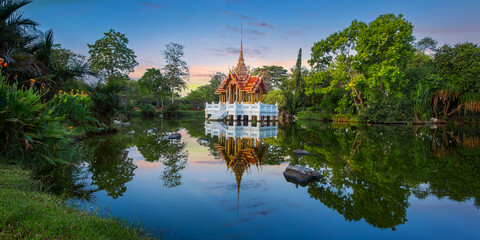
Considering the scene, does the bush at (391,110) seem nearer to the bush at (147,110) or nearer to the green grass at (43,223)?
the green grass at (43,223)

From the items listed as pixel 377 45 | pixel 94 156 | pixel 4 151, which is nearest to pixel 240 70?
pixel 377 45

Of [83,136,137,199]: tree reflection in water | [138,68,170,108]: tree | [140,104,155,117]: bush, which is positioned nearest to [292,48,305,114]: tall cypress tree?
[138,68,170,108]: tree

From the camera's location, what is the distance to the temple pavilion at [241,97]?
25922mm

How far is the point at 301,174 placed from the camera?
5840mm

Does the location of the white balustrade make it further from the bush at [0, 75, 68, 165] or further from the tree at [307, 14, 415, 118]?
the bush at [0, 75, 68, 165]

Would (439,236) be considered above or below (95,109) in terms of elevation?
below

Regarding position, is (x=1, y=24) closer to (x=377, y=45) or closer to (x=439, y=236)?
(x=439, y=236)

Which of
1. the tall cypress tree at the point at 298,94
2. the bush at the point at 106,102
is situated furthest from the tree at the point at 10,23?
the tall cypress tree at the point at 298,94

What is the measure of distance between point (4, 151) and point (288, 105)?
115 ft

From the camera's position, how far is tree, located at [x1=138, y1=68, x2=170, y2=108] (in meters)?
39.8

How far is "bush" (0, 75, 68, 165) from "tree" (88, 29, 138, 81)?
3051 cm

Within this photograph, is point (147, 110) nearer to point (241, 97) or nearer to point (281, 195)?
point (241, 97)

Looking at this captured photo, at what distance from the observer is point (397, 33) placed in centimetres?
2391

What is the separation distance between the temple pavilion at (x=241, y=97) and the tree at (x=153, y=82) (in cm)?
1463
